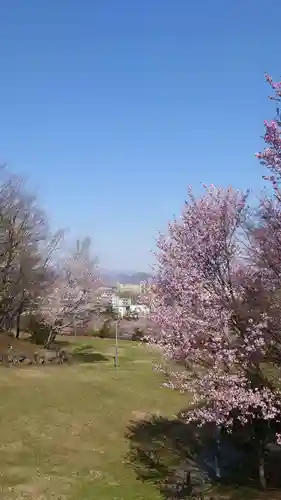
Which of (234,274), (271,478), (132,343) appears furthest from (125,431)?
(132,343)

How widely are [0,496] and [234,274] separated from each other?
32.5ft

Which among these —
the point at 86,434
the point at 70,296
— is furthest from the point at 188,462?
the point at 70,296

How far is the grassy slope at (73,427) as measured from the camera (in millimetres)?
16406

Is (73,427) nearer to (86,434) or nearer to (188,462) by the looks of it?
(86,434)

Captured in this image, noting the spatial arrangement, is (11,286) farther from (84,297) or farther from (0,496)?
(0,496)

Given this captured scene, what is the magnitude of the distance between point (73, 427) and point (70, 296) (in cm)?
2150

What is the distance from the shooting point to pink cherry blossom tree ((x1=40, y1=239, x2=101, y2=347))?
139ft

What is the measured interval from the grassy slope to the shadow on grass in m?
0.65

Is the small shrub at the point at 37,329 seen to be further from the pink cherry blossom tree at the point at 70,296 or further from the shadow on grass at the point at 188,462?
the shadow on grass at the point at 188,462

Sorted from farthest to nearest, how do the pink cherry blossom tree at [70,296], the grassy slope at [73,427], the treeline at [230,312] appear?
the pink cherry blossom tree at [70,296]
the grassy slope at [73,427]
the treeline at [230,312]

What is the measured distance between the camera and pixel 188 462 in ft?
64.4

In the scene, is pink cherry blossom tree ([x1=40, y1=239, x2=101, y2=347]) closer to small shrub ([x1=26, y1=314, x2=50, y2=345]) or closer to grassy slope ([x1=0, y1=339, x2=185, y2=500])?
small shrub ([x1=26, y1=314, x2=50, y2=345])

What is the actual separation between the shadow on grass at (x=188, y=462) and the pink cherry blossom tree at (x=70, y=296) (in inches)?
755

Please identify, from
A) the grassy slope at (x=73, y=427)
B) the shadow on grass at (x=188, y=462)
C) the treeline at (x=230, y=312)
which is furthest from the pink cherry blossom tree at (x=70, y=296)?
the treeline at (x=230, y=312)
